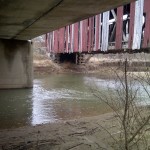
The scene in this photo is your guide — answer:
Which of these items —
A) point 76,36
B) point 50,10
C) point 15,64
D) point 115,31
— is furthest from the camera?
point 76,36

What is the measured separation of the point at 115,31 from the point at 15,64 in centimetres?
641

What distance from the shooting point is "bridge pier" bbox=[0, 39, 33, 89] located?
802 inches

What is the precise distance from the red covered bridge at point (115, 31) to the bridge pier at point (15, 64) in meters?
4.99

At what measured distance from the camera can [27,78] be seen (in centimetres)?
2130

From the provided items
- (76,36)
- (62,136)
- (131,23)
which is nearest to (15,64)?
(131,23)

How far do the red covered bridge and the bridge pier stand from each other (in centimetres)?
499

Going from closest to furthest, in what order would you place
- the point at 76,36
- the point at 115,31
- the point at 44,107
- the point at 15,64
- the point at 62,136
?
the point at 62,136, the point at 44,107, the point at 15,64, the point at 115,31, the point at 76,36

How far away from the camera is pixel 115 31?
2136 cm

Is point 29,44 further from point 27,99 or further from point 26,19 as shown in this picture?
point 26,19

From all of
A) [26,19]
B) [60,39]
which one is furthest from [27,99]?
[60,39]

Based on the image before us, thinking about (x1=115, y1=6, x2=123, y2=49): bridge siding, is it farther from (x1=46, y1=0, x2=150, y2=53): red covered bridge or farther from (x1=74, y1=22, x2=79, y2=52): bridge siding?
(x1=74, y1=22, x2=79, y2=52): bridge siding

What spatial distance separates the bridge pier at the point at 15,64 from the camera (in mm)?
20359

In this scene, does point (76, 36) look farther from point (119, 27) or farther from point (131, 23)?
point (131, 23)

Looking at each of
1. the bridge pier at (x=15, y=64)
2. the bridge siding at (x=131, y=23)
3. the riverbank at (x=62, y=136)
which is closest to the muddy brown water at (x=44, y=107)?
→ the riverbank at (x=62, y=136)
